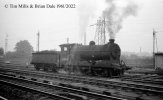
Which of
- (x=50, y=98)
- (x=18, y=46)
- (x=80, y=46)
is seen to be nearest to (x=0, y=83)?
(x=50, y=98)

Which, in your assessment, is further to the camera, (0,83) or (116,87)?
(0,83)

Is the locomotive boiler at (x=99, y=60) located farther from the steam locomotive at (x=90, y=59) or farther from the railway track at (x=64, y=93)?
the railway track at (x=64, y=93)

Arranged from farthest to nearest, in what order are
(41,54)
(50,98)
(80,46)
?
(41,54)
(80,46)
(50,98)

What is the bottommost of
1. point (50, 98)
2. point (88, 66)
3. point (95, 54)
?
point (50, 98)

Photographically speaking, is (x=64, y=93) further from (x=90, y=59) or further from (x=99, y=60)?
(x=90, y=59)

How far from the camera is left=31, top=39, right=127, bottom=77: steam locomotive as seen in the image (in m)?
15.8

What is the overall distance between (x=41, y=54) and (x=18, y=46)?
198 ft

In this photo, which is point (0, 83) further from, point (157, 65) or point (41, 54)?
point (157, 65)

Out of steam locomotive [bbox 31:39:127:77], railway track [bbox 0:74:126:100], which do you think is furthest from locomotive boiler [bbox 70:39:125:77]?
railway track [bbox 0:74:126:100]

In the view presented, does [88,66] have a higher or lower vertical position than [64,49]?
lower

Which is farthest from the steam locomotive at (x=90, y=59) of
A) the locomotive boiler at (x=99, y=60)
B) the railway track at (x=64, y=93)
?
the railway track at (x=64, y=93)

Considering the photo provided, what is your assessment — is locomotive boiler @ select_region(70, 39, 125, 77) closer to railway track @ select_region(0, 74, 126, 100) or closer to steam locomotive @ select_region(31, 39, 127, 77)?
steam locomotive @ select_region(31, 39, 127, 77)

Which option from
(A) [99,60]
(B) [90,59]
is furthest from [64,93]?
(B) [90,59]

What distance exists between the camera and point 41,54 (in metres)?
23.2
